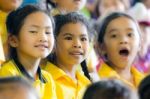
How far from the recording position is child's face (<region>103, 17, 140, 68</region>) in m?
2.99

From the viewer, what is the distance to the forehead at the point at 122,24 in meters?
3.03

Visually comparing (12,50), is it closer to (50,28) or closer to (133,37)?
(50,28)

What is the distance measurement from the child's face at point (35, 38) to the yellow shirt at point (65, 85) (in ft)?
0.59

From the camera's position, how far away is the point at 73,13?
287cm

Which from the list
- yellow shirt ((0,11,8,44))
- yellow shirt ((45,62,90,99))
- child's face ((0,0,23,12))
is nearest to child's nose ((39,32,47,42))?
yellow shirt ((45,62,90,99))

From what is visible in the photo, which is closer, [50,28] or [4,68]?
[4,68]

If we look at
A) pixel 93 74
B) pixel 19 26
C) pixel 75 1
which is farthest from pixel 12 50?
pixel 75 1

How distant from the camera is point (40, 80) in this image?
2.53m

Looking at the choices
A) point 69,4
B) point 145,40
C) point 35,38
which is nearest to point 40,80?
point 35,38

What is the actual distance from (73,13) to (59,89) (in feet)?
1.34

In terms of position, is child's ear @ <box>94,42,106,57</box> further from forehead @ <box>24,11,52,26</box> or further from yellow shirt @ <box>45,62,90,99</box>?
forehead @ <box>24,11,52,26</box>

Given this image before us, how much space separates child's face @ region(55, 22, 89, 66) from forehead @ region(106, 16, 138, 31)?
28 cm

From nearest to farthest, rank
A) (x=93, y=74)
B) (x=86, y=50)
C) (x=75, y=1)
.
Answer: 1. (x=86, y=50)
2. (x=93, y=74)
3. (x=75, y=1)

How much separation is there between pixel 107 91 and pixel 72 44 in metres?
1.04
